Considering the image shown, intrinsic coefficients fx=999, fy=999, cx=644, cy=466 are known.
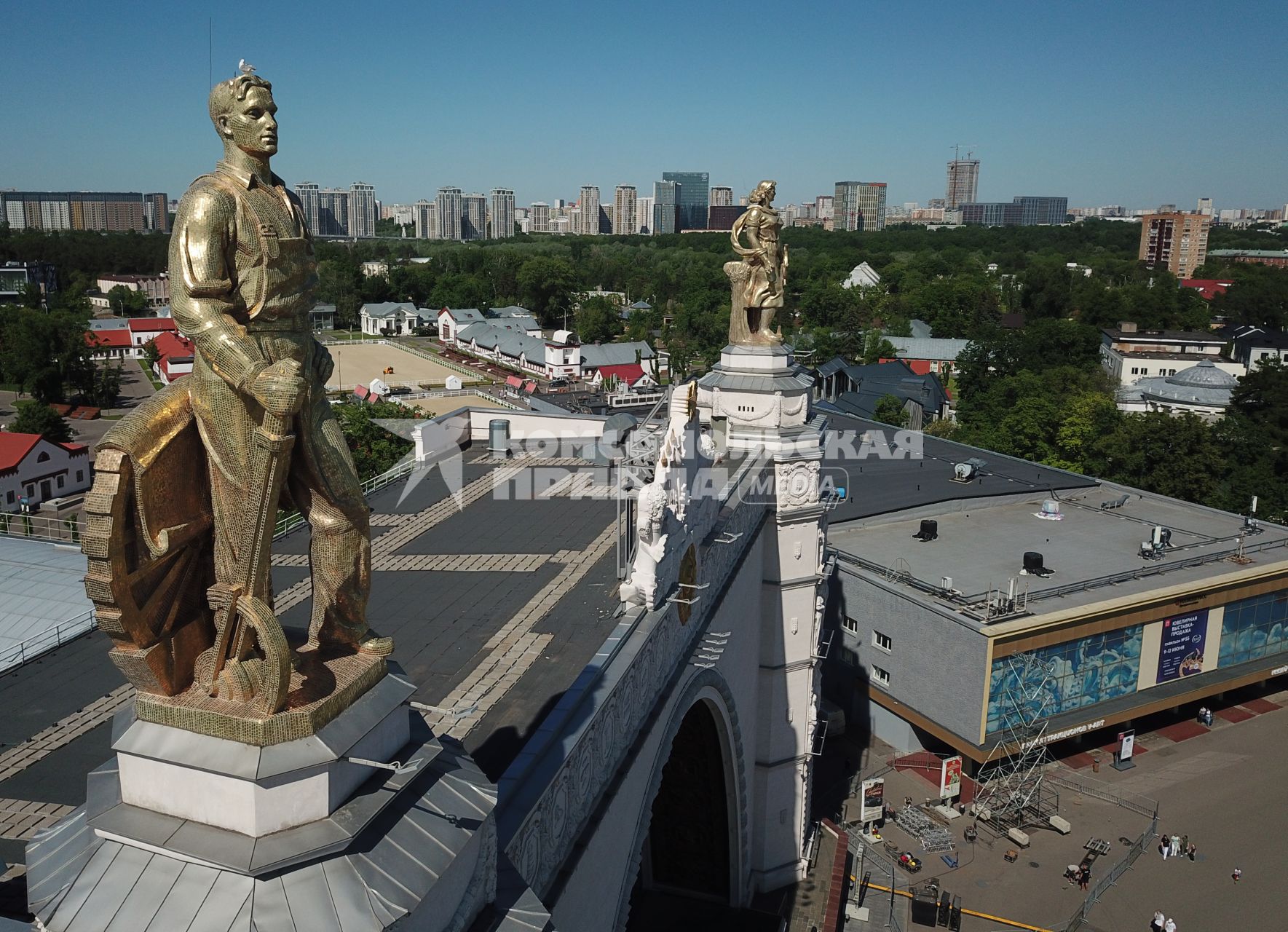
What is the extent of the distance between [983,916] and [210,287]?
22.9m

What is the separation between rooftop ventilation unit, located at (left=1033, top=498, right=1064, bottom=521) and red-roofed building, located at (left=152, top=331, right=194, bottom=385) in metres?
53.4

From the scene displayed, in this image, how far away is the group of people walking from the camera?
24.7m

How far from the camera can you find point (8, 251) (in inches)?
4616

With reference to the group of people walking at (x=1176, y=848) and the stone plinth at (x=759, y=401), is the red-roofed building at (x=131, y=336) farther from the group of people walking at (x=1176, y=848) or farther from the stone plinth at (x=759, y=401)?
the group of people walking at (x=1176, y=848)

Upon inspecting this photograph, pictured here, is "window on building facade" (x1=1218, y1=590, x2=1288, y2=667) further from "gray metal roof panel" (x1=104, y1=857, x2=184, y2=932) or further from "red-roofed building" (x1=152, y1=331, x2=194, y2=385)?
"red-roofed building" (x1=152, y1=331, x2=194, y2=385)

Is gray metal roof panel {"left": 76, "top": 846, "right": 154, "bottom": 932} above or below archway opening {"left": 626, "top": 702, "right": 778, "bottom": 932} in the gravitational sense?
above

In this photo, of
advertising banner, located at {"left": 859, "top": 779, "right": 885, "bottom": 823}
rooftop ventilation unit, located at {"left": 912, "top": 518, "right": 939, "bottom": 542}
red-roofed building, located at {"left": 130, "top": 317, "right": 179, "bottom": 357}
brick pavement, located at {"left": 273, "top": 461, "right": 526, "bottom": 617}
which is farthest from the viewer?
red-roofed building, located at {"left": 130, "top": 317, "right": 179, "bottom": 357}

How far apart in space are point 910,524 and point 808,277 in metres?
93.8

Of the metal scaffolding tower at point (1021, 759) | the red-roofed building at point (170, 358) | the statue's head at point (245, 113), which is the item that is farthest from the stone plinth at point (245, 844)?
the red-roofed building at point (170, 358)

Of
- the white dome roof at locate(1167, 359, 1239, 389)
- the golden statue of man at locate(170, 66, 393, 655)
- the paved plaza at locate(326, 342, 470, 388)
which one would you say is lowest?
the paved plaza at locate(326, 342, 470, 388)

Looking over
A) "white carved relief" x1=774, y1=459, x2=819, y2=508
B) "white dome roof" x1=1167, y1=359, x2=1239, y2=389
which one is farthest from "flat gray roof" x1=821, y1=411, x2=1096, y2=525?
"white dome roof" x1=1167, y1=359, x2=1239, y2=389

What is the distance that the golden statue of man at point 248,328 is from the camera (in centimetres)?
468

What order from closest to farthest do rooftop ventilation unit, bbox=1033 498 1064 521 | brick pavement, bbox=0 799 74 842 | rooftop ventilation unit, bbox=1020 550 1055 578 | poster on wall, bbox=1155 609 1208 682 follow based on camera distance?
brick pavement, bbox=0 799 74 842, rooftop ventilation unit, bbox=1020 550 1055 578, poster on wall, bbox=1155 609 1208 682, rooftop ventilation unit, bbox=1033 498 1064 521

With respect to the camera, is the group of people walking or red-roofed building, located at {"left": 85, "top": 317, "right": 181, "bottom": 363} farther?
red-roofed building, located at {"left": 85, "top": 317, "right": 181, "bottom": 363}
